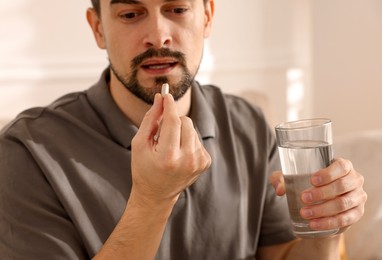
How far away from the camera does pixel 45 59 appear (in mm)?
2309

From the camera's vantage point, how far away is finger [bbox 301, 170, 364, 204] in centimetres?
115

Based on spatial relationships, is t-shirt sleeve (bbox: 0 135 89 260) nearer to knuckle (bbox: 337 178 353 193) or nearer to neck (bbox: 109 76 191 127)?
neck (bbox: 109 76 191 127)

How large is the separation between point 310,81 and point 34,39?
1.24 metres

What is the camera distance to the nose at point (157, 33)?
1.38 meters

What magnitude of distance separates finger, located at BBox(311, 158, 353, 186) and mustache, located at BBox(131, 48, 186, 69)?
1.33ft

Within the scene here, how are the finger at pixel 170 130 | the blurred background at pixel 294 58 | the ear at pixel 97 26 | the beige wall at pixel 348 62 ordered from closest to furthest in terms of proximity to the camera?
the finger at pixel 170 130
the ear at pixel 97 26
the blurred background at pixel 294 58
the beige wall at pixel 348 62

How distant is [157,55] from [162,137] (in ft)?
1.16

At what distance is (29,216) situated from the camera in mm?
1324

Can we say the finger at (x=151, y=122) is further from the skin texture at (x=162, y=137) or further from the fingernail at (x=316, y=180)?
the fingernail at (x=316, y=180)

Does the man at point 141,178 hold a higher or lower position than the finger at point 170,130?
lower

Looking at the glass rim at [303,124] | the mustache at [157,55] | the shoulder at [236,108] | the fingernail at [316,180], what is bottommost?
the fingernail at [316,180]

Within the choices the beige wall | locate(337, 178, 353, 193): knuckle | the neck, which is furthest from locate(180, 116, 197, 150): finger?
the beige wall

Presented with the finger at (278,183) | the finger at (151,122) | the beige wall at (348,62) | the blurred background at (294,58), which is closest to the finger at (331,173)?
the finger at (278,183)

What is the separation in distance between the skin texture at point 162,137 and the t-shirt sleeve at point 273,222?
0.06 feet
